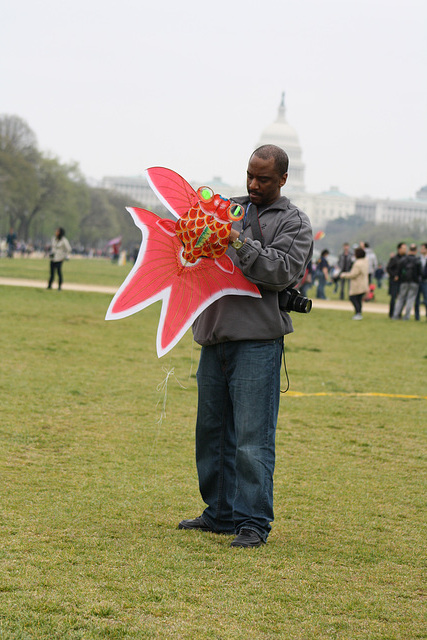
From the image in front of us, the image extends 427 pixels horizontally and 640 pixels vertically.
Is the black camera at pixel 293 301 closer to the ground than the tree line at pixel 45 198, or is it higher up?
closer to the ground

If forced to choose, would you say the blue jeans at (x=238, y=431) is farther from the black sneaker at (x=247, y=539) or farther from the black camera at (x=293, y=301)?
the black camera at (x=293, y=301)

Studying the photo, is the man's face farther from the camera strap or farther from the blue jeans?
the blue jeans

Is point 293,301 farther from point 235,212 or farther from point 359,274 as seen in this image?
point 359,274

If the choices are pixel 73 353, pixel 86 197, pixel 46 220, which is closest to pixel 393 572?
pixel 73 353

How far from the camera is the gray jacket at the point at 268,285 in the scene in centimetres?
439

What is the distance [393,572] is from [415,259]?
58.6 ft

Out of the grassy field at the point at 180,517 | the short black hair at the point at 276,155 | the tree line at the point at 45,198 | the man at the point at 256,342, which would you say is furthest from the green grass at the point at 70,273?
the short black hair at the point at 276,155

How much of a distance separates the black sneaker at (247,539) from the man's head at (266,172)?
1.58 meters

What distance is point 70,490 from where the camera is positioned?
5.24 m

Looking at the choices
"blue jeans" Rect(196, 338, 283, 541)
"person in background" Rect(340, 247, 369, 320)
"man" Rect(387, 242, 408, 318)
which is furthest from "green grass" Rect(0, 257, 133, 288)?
"blue jeans" Rect(196, 338, 283, 541)

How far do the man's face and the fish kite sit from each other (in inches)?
8.5

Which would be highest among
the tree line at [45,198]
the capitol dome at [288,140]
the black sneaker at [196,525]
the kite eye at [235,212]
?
the capitol dome at [288,140]

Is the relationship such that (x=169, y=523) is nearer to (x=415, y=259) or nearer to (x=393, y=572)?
(x=393, y=572)

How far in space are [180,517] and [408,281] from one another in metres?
17.1
